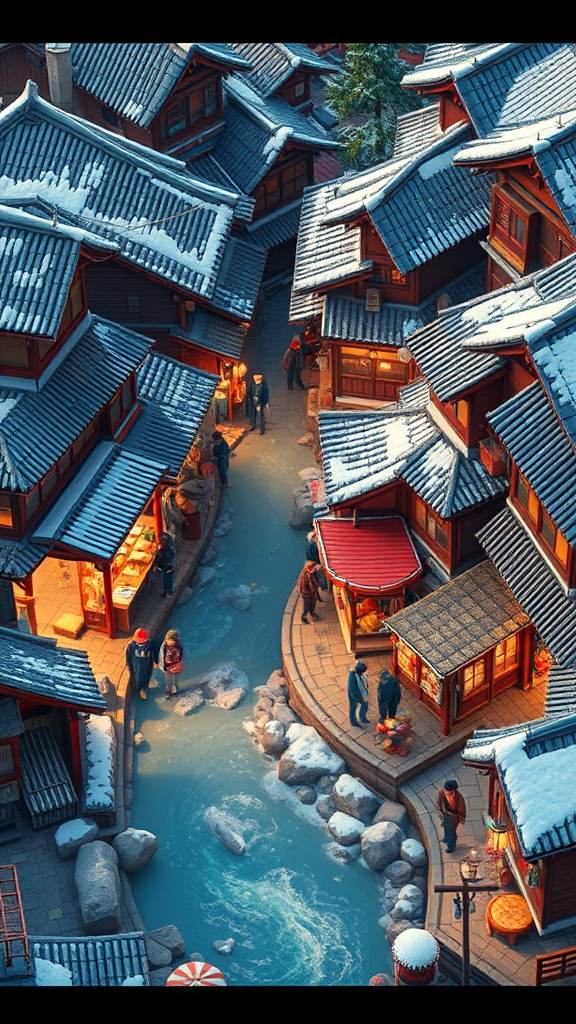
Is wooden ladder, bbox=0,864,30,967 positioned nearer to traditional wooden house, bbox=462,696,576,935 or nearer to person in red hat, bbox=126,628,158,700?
person in red hat, bbox=126,628,158,700

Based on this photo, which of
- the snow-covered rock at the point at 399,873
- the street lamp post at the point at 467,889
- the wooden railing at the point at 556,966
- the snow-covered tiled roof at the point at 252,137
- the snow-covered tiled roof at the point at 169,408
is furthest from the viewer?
the snow-covered tiled roof at the point at 252,137

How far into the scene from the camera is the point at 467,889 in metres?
38.5

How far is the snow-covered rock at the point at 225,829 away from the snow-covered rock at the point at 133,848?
2123 mm

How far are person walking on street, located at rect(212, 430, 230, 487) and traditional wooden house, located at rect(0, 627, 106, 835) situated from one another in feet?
46.7

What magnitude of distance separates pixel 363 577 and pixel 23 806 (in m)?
12.1

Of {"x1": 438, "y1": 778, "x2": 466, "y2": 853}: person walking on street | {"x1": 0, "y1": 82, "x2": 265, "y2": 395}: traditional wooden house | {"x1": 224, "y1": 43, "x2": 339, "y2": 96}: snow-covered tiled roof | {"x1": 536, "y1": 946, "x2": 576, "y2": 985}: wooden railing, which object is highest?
{"x1": 224, "y1": 43, "x2": 339, "y2": 96}: snow-covered tiled roof

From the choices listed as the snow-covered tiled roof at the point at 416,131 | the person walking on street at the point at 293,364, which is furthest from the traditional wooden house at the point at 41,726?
the snow-covered tiled roof at the point at 416,131

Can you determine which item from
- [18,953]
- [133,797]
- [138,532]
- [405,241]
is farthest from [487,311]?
[18,953]

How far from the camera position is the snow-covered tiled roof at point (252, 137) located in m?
66.1

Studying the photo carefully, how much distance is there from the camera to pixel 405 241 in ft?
183

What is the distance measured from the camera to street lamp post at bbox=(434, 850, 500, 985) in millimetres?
38625

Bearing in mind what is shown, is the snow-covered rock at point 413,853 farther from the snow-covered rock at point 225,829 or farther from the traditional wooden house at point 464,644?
the snow-covered rock at point 225,829

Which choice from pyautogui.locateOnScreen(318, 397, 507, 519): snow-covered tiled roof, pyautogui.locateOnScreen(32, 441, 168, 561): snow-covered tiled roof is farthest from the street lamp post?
pyautogui.locateOnScreen(32, 441, 168, 561): snow-covered tiled roof

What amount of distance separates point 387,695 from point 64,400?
1288 cm
